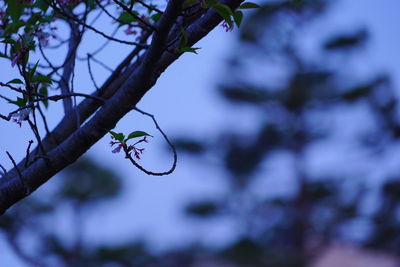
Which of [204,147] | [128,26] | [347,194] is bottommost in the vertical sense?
[128,26]

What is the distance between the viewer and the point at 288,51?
14031 mm

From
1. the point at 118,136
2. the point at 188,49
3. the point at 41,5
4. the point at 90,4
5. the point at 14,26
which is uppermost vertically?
the point at 90,4

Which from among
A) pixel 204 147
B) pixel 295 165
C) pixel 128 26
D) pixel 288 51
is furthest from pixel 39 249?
pixel 128 26

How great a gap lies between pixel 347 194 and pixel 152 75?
12561 mm

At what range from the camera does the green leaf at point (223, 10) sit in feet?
4.31

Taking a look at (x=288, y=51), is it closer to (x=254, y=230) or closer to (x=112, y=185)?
(x=254, y=230)

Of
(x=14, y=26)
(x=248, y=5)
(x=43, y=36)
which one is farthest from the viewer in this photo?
(x=43, y=36)

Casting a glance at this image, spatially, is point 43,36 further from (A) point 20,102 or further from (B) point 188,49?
(B) point 188,49

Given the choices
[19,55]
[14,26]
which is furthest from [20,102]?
[14,26]

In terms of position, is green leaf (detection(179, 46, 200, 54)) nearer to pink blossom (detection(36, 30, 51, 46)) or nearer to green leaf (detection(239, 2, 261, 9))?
green leaf (detection(239, 2, 261, 9))

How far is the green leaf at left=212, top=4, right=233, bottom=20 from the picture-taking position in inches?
51.7

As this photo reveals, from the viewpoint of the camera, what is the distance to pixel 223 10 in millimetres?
1332

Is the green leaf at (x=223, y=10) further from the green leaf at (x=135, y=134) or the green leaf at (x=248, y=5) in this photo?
the green leaf at (x=135, y=134)

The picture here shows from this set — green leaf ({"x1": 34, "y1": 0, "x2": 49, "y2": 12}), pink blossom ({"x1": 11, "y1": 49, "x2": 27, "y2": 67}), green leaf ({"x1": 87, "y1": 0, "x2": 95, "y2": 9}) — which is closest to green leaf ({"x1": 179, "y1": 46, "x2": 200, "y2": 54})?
pink blossom ({"x1": 11, "y1": 49, "x2": 27, "y2": 67})
